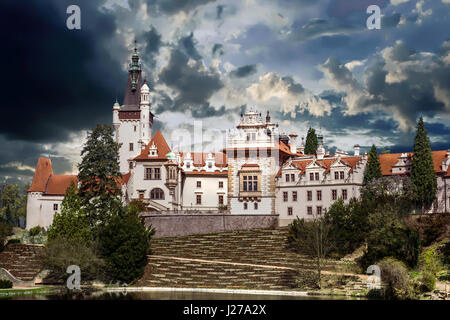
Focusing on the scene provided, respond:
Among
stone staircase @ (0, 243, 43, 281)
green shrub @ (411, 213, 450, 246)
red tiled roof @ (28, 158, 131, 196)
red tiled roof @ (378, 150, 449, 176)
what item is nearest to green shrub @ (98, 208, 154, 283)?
stone staircase @ (0, 243, 43, 281)

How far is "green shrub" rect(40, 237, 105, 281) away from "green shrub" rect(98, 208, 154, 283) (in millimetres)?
1502

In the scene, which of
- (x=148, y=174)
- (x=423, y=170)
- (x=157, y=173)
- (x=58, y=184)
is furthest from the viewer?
(x=58, y=184)

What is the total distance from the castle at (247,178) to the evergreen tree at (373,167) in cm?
166

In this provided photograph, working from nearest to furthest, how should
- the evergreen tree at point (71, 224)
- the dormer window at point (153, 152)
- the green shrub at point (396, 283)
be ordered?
the green shrub at point (396, 283)
the evergreen tree at point (71, 224)
the dormer window at point (153, 152)

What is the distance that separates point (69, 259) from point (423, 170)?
3988 cm

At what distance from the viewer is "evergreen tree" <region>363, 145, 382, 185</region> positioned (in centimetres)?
6800

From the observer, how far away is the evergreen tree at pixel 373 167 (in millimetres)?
68000

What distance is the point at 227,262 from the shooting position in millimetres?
56188

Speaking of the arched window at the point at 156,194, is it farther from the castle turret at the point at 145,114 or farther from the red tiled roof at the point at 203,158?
the castle turret at the point at 145,114

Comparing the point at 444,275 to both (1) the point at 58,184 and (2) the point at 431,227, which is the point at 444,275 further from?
(1) the point at 58,184

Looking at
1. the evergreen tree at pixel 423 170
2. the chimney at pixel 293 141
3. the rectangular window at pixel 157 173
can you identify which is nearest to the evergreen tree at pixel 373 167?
the evergreen tree at pixel 423 170

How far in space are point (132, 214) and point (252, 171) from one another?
22.1 m

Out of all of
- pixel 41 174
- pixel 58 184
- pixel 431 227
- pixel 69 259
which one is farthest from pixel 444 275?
pixel 41 174
